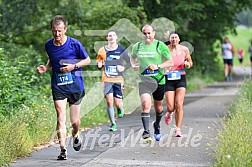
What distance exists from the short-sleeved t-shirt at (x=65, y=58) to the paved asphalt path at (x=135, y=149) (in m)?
0.99

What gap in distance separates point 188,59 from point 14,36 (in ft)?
32.3

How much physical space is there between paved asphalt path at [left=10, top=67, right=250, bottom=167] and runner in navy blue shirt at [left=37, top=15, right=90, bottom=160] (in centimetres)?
59

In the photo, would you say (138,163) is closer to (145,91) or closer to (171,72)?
(145,91)

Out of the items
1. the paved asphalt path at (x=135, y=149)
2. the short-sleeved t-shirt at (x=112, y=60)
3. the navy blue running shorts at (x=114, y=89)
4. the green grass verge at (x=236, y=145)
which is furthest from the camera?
the navy blue running shorts at (x=114, y=89)

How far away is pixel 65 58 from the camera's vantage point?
10680 mm

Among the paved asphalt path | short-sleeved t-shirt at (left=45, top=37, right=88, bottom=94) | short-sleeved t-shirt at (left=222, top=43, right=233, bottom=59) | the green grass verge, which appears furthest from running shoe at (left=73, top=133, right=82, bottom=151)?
short-sleeved t-shirt at (left=222, top=43, right=233, bottom=59)

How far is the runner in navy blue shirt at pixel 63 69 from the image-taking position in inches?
417

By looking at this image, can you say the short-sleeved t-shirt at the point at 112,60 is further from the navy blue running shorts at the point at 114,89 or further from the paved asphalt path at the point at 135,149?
the paved asphalt path at the point at 135,149

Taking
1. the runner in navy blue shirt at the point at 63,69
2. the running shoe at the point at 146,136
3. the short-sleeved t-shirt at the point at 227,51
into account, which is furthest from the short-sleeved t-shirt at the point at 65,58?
the short-sleeved t-shirt at the point at 227,51

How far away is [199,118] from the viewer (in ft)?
54.7

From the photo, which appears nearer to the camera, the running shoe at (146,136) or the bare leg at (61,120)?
the bare leg at (61,120)

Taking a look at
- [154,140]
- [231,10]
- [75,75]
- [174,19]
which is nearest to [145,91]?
[154,140]

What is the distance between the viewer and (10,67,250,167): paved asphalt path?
10117 millimetres

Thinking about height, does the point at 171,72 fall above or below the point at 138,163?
above
